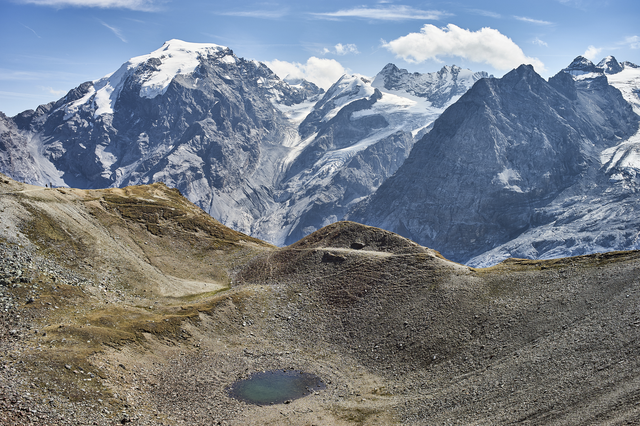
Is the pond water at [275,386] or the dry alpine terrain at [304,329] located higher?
the dry alpine terrain at [304,329]

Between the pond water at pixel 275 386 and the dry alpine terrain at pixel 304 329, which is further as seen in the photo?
the pond water at pixel 275 386

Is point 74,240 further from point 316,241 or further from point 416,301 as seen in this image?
point 416,301

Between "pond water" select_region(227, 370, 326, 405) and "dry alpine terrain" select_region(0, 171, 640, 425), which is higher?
"dry alpine terrain" select_region(0, 171, 640, 425)

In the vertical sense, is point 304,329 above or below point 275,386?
above

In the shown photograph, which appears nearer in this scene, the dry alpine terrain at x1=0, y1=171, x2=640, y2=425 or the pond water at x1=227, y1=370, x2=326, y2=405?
the dry alpine terrain at x1=0, y1=171, x2=640, y2=425
